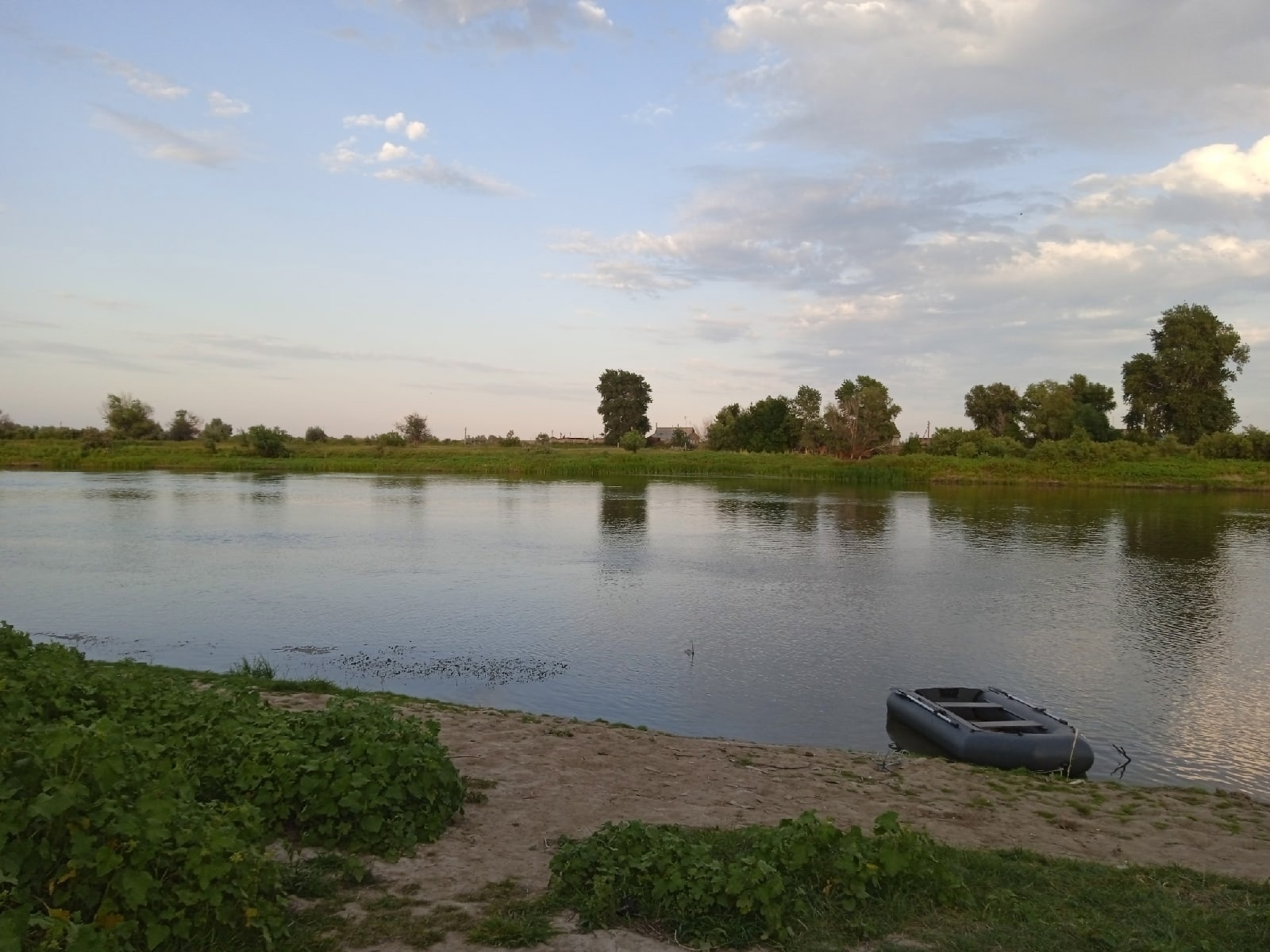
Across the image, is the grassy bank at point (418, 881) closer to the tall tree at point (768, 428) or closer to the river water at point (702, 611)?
the river water at point (702, 611)

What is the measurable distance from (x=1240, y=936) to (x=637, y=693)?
10991 mm

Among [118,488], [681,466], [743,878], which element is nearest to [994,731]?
[743,878]

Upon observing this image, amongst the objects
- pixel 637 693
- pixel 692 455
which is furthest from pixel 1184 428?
pixel 637 693

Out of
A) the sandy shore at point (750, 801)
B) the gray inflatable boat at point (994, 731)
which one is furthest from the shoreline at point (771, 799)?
the gray inflatable boat at point (994, 731)

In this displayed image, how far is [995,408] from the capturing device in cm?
11544

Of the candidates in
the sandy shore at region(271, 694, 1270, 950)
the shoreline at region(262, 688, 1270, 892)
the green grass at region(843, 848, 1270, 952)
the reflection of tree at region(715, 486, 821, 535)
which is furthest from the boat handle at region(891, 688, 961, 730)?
the reflection of tree at region(715, 486, 821, 535)

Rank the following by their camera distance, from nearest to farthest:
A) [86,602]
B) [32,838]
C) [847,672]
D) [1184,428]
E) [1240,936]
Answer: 1. [32,838]
2. [1240,936]
3. [847,672]
4. [86,602]
5. [1184,428]

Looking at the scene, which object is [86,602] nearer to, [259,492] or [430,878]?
[430,878]

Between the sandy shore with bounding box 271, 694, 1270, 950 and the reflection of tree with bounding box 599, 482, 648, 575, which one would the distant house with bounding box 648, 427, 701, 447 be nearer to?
the reflection of tree with bounding box 599, 482, 648, 575

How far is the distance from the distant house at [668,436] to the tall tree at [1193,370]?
211 feet

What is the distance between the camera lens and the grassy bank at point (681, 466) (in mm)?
84062

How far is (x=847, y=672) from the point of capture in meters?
17.9

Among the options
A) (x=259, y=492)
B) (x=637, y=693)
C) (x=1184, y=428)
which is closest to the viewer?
(x=637, y=693)

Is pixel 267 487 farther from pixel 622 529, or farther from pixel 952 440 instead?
pixel 952 440
